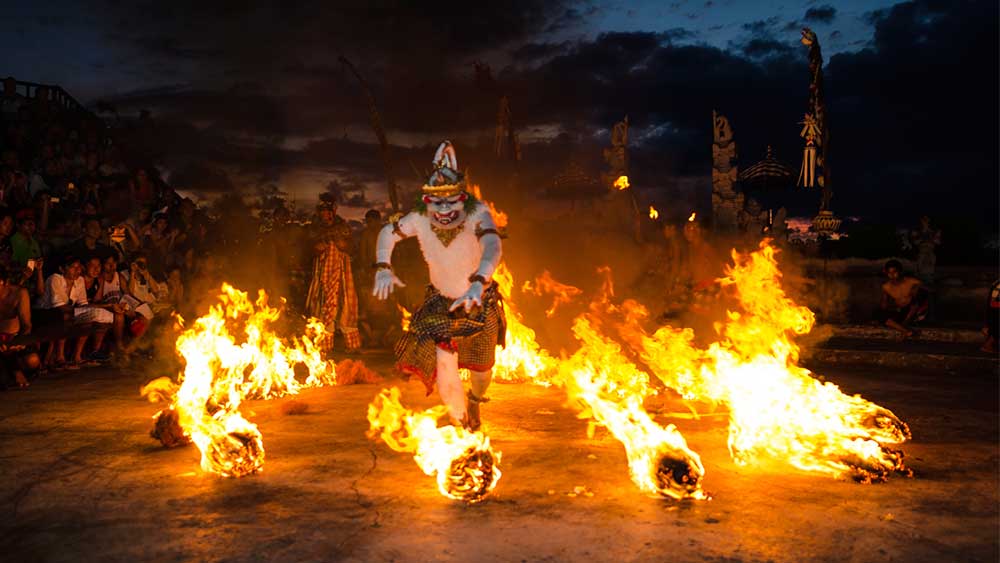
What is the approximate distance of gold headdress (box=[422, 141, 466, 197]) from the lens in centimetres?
531

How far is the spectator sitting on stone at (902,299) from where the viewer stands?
11.2 m

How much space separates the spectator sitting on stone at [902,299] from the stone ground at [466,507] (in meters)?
5.29

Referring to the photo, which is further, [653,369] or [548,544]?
[653,369]

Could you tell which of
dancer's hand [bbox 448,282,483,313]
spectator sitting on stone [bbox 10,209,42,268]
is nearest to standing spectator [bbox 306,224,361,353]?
spectator sitting on stone [bbox 10,209,42,268]

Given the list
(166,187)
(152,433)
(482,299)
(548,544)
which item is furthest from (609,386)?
(166,187)

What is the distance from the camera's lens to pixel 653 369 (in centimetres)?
845

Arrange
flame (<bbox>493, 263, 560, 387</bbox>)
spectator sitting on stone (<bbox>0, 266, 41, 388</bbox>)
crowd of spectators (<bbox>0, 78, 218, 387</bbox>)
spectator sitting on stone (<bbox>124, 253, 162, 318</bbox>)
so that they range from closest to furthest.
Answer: spectator sitting on stone (<bbox>0, 266, 41, 388</bbox>) < flame (<bbox>493, 263, 560, 387</bbox>) < crowd of spectators (<bbox>0, 78, 218, 387</bbox>) < spectator sitting on stone (<bbox>124, 253, 162, 318</bbox>)

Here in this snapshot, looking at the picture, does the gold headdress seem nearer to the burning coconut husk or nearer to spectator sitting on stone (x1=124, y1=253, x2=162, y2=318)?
the burning coconut husk

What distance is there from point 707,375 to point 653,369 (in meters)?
1.67

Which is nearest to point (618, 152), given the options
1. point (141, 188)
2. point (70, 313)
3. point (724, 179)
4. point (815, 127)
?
point (724, 179)

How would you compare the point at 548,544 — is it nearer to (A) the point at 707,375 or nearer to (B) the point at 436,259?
(B) the point at 436,259

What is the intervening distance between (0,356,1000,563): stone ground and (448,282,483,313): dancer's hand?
1.14 metres

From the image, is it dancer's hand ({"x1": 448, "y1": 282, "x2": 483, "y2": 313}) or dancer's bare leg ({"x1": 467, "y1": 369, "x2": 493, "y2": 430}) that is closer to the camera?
dancer's hand ({"x1": 448, "y1": 282, "x2": 483, "y2": 313})

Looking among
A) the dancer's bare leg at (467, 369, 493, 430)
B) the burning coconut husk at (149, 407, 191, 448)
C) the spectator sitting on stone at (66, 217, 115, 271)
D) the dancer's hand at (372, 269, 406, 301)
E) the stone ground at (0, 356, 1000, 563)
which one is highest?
the spectator sitting on stone at (66, 217, 115, 271)
